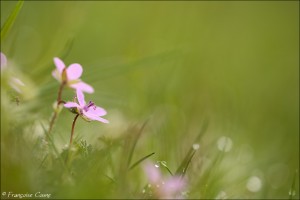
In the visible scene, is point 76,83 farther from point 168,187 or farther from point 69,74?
point 168,187

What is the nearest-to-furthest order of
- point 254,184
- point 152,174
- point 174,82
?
point 152,174 → point 254,184 → point 174,82

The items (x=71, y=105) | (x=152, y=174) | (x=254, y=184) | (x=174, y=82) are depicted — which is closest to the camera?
(x=71, y=105)

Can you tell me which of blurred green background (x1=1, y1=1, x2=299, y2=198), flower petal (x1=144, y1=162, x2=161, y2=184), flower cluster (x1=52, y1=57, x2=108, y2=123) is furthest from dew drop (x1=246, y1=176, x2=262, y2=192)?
flower cluster (x1=52, y1=57, x2=108, y2=123)

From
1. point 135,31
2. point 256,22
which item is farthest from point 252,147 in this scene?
point 256,22

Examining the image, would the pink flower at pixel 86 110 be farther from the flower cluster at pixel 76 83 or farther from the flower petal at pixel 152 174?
the flower petal at pixel 152 174

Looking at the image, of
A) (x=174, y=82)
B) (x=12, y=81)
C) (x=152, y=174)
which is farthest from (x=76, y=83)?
(x=174, y=82)

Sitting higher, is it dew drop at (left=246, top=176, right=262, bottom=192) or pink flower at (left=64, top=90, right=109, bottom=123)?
pink flower at (left=64, top=90, right=109, bottom=123)

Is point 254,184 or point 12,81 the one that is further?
point 254,184

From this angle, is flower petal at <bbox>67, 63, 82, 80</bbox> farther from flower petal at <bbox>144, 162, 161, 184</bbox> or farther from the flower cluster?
flower petal at <bbox>144, 162, 161, 184</bbox>

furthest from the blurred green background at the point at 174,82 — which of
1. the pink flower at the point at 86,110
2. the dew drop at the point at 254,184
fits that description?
the pink flower at the point at 86,110
